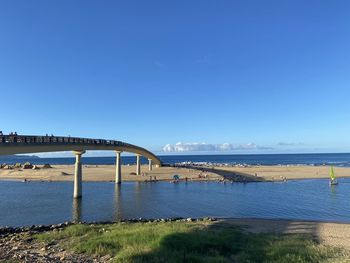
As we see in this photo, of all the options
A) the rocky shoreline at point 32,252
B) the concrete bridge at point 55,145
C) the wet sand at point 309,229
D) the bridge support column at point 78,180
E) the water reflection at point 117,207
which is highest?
the concrete bridge at point 55,145

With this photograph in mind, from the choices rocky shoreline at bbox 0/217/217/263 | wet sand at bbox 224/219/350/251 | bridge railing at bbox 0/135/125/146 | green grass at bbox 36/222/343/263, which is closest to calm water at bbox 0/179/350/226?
wet sand at bbox 224/219/350/251

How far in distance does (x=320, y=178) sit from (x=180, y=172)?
3370cm

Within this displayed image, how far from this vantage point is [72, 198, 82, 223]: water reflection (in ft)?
128

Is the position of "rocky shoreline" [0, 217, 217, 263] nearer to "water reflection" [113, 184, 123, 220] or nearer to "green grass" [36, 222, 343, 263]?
"green grass" [36, 222, 343, 263]

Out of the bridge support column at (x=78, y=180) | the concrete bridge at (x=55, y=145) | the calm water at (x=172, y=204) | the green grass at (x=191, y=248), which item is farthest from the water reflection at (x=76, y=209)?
the green grass at (x=191, y=248)

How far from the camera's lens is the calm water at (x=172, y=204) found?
41156 mm

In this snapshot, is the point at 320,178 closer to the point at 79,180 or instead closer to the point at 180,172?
the point at 180,172

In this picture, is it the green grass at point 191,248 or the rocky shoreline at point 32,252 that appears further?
the rocky shoreline at point 32,252

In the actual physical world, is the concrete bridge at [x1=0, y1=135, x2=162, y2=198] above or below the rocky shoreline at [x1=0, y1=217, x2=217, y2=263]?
above

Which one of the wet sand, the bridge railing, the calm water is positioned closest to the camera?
the wet sand

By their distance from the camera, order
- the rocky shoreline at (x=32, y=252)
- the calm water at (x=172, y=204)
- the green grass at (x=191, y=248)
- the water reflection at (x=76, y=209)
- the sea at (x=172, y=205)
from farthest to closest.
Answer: the calm water at (x=172, y=204) < the sea at (x=172, y=205) < the water reflection at (x=76, y=209) < the rocky shoreline at (x=32, y=252) < the green grass at (x=191, y=248)

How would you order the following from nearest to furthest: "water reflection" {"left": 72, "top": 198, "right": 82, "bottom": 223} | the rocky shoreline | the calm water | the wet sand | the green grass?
the green grass
the rocky shoreline
the wet sand
"water reflection" {"left": 72, "top": 198, "right": 82, "bottom": 223}
the calm water

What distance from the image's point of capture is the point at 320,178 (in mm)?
88312

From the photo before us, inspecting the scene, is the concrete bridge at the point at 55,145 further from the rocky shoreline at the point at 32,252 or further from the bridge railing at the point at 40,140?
the rocky shoreline at the point at 32,252
